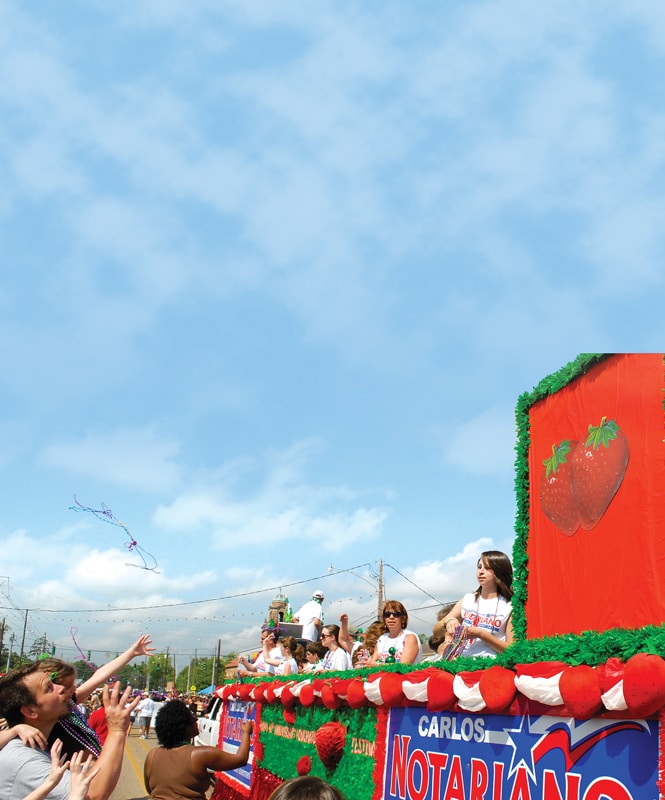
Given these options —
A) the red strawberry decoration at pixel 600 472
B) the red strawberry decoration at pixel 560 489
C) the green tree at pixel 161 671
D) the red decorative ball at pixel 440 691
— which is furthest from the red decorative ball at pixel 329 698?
the green tree at pixel 161 671

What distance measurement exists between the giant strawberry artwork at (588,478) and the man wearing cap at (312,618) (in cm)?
820

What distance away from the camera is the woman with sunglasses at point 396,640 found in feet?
20.3

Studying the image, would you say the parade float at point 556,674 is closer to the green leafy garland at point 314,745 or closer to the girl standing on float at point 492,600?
the green leafy garland at point 314,745

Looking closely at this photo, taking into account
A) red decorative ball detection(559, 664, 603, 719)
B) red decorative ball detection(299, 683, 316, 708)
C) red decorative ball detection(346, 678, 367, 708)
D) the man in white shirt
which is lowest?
the man in white shirt

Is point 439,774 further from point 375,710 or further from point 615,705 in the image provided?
point 615,705

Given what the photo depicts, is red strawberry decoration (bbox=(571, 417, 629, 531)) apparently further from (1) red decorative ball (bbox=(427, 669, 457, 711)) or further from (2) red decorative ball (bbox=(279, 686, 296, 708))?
(2) red decorative ball (bbox=(279, 686, 296, 708))

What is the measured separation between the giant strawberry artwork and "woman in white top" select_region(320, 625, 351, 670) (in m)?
3.21

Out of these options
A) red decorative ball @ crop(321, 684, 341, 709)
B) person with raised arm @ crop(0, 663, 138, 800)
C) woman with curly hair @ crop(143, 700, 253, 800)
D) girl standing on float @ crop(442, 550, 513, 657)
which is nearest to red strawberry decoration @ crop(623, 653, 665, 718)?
person with raised arm @ crop(0, 663, 138, 800)

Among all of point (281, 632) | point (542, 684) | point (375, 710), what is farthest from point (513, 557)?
point (281, 632)

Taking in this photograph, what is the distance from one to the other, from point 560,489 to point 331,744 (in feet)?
8.42

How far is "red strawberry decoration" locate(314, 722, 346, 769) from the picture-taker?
565 cm

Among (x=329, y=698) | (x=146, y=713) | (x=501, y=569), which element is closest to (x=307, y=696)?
(x=329, y=698)

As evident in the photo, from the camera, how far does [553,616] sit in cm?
556

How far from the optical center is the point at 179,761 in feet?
17.7
